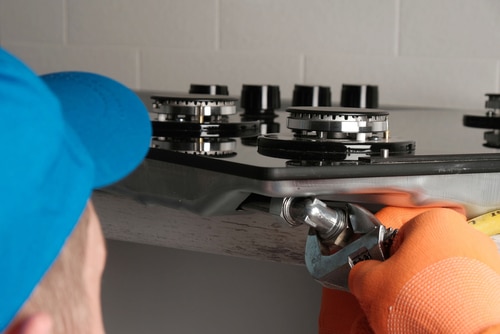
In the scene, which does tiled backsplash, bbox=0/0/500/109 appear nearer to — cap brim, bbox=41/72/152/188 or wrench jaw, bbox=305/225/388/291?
wrench jaw, bbox=305/225/388/291

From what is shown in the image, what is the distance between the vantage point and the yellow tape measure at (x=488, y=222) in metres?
0.71

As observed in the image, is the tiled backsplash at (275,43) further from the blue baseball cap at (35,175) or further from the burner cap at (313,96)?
the blue baseball cap at (35,175)

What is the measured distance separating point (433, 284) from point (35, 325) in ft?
0.95

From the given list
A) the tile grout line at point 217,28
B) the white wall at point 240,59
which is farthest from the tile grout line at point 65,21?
the tile grout line at point 217,28

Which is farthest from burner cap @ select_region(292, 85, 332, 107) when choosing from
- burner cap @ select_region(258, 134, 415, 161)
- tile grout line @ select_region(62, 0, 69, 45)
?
tile grout line @ select_region(62, 0, 69, 45)

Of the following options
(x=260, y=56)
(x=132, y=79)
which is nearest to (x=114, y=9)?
(x=132, y=79)

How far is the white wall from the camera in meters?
1.15

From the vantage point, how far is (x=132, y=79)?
1631 mm

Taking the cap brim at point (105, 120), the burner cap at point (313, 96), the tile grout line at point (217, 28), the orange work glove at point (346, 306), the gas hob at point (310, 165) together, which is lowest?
the orange work glove at point (346, 306)

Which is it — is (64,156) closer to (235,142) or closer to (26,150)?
(26,150)

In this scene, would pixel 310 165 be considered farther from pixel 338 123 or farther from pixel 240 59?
pixel 240 59

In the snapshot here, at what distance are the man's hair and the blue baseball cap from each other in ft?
0.06

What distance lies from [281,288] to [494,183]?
1.56 feet

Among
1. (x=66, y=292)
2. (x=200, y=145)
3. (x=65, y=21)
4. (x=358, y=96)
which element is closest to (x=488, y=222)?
(x=200, y=145)
